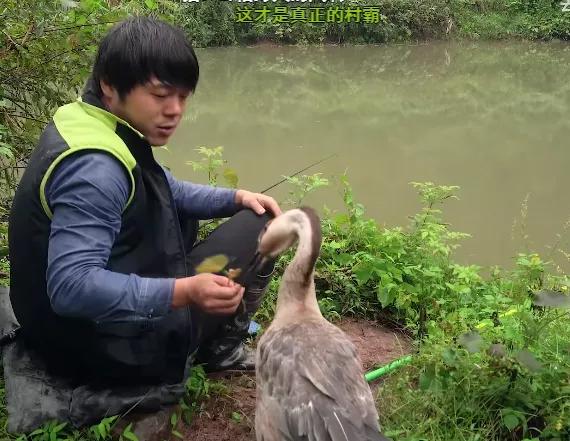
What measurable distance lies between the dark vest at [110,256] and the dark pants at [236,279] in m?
0.27

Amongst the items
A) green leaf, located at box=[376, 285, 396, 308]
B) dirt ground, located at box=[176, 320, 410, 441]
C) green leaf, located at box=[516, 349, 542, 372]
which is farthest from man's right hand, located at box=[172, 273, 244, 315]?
green leaf, located at box=[376, 285, 396, 308]

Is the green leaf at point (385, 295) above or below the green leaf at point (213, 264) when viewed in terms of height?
below

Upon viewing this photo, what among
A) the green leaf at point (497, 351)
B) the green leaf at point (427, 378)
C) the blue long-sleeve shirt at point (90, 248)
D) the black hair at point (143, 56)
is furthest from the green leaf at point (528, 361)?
the black hair at point (143, 56)

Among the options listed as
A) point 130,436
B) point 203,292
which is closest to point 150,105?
point 203,292

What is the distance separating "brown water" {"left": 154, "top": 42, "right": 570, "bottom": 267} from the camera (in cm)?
714

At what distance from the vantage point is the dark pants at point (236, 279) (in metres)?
2.79

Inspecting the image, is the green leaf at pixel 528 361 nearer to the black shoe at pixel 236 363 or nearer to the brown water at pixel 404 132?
the black shoe at pixel 236 363

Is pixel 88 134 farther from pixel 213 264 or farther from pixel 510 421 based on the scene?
pixel 510 421

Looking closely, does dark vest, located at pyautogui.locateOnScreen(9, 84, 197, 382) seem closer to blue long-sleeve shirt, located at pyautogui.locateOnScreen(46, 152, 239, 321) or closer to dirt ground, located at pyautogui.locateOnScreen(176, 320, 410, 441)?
blue long-sleeve shirt, located at pyautogui.locateOnScreen(46, 152, 239, 321)

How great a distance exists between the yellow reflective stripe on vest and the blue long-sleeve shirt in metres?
0.03

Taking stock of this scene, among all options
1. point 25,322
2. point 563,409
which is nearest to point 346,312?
point 563,409

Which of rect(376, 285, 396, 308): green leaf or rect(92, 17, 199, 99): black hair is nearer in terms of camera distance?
rect(92, 17, 199, 99): black hair

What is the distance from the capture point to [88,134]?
2.05 meters

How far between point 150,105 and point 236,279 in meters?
0.94
